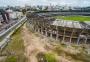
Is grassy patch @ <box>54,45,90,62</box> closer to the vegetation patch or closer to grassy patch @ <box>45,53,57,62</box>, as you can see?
grassy patch @ <box>45,53,57,62</box>

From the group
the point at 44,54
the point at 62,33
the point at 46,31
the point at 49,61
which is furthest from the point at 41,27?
the point at 49,61

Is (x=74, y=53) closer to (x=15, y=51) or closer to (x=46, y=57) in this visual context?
(x=46, y=57)

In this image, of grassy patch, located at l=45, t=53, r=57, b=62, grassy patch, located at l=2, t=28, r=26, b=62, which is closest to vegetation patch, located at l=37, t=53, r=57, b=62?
grassy patch, located at l=45, t=53, r=57, b=62

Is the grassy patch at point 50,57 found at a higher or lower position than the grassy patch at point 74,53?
higher

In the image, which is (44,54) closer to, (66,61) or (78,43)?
(66,61)

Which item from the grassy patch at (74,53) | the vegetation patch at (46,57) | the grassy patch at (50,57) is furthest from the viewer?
the grassy patch at (74,53)

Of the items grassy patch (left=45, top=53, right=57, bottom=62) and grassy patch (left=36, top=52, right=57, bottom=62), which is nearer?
grassy patch (left=36, top=52, right=57, bottom=62)

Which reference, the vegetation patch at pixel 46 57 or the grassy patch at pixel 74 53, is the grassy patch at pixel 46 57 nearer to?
the vegetation patch at pixel 46 57

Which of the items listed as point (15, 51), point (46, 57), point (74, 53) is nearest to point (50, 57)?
point (46, 57)

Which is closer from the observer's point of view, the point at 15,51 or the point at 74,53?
the point at 74,53

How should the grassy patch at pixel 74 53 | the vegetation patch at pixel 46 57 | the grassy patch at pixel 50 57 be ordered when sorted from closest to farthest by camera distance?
the vegetation patch at pixel 46 57, the grassy patch at pixel 50 57, the grassy patch at pixel 74 53

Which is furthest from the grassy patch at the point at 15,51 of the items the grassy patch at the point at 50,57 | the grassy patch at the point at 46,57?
the grassy patch at the point at 50,57
